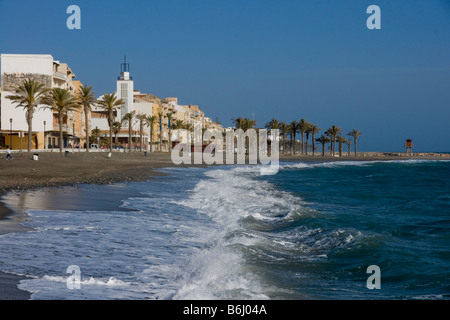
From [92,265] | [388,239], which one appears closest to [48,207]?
[92,265]

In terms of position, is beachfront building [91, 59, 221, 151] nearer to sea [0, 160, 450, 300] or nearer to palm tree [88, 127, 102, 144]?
palm tree [88, 127, 102, 144]

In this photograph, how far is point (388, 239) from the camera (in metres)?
11.9

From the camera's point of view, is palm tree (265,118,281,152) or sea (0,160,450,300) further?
palm tree (265,118,281,152)

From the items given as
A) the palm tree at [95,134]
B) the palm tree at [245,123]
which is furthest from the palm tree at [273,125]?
the palm tree at [95,134]

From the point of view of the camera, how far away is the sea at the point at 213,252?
6.56m

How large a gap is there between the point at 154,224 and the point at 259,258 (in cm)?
381

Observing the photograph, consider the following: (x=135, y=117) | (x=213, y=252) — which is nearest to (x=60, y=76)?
(x=135, y=117)

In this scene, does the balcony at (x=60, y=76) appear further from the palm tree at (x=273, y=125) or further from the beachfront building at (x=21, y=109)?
the palm tree at (x=273, y=125)

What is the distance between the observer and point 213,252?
29.3 feet

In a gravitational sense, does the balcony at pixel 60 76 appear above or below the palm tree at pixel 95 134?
above

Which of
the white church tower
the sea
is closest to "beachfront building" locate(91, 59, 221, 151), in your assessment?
the white church tower

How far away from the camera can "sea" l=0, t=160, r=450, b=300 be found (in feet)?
21.5
